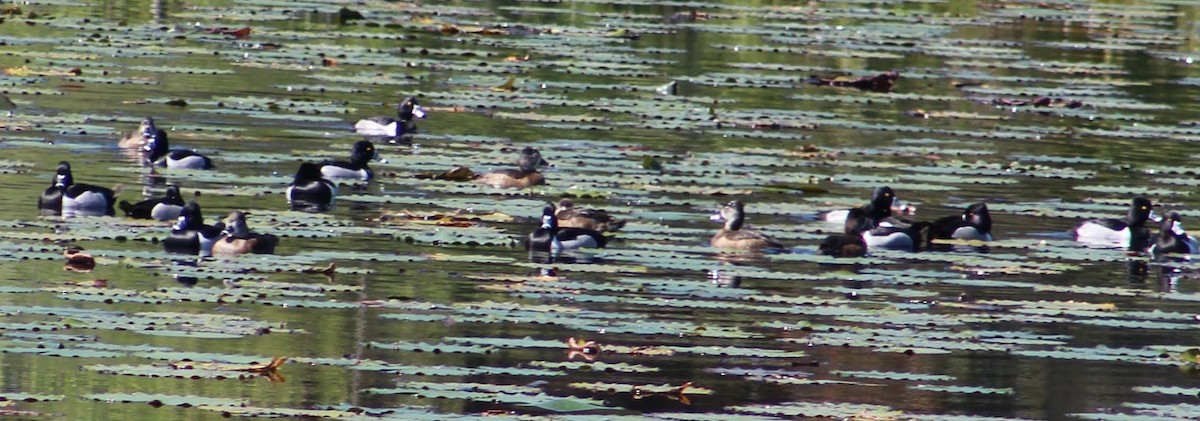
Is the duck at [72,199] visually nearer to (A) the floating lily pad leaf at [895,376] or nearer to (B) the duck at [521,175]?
(B) the duck at [521,175]

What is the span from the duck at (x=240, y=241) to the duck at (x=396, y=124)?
640cm

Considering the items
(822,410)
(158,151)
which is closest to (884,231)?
(158,151)

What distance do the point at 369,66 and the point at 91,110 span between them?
5.99 m

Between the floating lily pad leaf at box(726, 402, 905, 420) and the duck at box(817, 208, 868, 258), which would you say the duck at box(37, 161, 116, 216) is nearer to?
the duck at box(817, 208, 868, 258)

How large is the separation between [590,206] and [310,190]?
209 centimetres

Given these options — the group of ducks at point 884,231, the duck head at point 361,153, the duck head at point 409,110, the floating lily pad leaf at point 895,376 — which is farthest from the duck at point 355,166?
the floating lily pad leaf at point 895,376

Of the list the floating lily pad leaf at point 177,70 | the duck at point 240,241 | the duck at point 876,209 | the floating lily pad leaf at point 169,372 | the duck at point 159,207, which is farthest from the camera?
the floating lily pad leaf at point 177,70

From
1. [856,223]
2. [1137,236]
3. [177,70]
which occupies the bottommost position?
[1137,236]

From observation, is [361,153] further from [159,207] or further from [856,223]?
[856,223]

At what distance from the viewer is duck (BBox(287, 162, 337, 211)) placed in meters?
17.7

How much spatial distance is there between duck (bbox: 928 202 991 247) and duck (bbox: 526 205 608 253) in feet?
8.23

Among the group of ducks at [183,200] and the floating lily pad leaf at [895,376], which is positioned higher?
the group of ducks at [183,200]

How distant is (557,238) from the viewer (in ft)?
53.4

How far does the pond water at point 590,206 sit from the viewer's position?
11.6 meters
